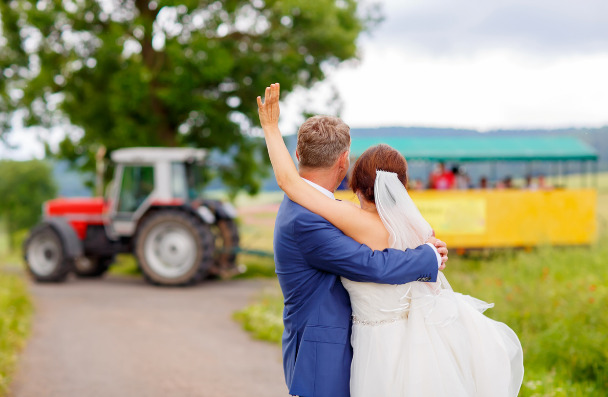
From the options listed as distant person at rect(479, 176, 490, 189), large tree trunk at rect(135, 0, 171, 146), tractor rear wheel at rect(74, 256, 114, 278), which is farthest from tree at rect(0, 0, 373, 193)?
distant person at rect(479, 176, 490, 189)

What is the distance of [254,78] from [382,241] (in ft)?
49.0

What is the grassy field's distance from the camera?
5344 mm

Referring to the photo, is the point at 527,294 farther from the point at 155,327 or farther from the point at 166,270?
the point at 166,270

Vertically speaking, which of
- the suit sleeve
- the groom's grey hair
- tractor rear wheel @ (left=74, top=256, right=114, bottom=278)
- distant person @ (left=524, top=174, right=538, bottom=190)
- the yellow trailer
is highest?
the groom's grey hair

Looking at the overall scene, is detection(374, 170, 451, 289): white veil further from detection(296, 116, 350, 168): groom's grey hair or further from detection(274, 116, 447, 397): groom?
detection(296, 116, 350, 168): groom's grey hair

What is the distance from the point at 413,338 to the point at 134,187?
38.6 feet

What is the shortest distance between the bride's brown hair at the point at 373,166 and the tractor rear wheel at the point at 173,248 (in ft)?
34.0

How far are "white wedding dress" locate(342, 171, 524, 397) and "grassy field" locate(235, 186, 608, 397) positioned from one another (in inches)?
90.0

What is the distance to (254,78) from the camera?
17.3m

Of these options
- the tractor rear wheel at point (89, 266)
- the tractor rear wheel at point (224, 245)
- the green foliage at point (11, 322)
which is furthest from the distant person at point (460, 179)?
the green foliage at point (11, 322)

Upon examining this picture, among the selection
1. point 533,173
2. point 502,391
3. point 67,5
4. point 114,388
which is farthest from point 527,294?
point 67,5

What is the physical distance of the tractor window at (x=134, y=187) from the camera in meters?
13.7

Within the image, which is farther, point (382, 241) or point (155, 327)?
point (155, 327)

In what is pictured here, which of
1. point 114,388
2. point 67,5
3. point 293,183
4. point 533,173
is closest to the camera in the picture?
point 293,183
